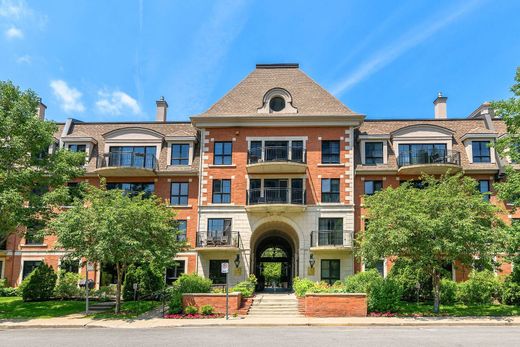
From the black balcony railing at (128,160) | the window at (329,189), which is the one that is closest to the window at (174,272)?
the black balcony railing at (128,160)

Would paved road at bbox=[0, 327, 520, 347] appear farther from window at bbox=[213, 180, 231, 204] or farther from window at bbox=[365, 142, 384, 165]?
window at bbox=[365, 142, 384, 165]

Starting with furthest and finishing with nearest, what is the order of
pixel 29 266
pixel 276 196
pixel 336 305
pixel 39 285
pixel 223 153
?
pixel 223 153
pixel 29 266
pixel 276 196
pixel 39 285
pixel 336 305

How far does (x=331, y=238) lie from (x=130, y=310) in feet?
40.7

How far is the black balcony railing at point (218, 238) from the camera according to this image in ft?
93.9

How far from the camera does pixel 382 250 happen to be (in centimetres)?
2208

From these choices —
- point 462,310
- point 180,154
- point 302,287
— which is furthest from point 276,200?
point 462,310

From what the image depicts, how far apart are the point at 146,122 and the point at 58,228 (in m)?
13.3

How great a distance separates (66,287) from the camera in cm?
2691

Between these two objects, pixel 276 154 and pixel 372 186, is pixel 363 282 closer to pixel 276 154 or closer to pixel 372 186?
pixel 372 186

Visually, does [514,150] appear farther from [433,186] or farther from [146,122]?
[146,122]

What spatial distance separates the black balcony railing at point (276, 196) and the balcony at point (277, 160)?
1206mm

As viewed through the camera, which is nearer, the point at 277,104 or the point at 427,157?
the point at 427,157

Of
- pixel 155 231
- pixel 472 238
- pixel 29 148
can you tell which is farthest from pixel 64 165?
pixel 472 238

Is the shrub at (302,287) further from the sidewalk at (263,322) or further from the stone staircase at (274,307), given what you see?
the sidewalk at (263,322)
